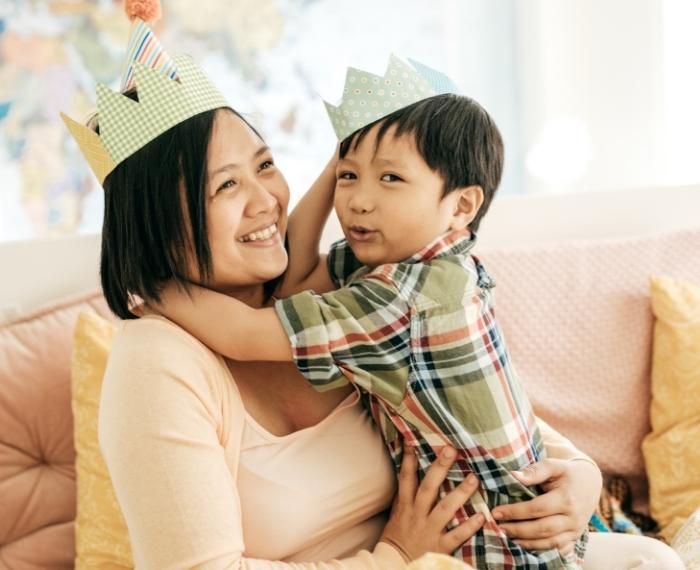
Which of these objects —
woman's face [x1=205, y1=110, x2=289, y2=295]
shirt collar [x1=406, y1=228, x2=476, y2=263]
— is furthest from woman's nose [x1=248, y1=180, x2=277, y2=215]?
shirt collar [x1=406, y1=228, x2=476, y2=263]

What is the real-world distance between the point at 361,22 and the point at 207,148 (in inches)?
92.8

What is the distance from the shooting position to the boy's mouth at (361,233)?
4.42 feet

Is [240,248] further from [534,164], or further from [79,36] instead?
[79,36]

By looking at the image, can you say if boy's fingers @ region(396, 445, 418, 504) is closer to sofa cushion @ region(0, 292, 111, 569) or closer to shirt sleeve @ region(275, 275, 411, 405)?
shirt sleeve @ region(275, 275, 411, 405)

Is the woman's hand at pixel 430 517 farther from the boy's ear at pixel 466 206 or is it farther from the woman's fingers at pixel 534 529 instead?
the boy's ear at pixel 466 206

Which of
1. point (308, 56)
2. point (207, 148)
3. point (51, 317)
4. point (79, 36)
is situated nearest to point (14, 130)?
point (79, 36)

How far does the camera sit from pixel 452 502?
120 centimetres

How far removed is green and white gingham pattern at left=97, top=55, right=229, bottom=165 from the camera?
118cm

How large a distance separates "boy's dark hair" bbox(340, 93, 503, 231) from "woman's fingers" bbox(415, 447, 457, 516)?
45 centimetres

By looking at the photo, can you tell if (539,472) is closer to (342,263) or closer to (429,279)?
(429,279)

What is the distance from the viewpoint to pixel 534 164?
3.19 m

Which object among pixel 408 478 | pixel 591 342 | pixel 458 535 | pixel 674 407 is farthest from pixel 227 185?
pixel 674 407

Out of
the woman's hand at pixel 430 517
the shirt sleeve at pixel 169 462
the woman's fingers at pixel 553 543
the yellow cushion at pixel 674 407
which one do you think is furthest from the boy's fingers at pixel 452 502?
the yellow cushion at pixel 674 407

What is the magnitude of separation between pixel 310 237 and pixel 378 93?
1.10ft
